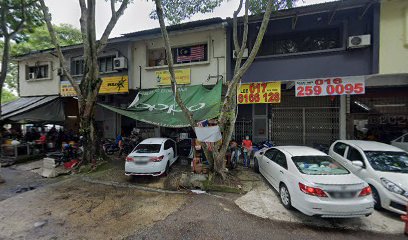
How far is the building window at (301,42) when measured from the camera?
30.5ft

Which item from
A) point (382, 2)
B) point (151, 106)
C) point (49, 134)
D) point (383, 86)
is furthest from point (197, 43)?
point (49, 134)

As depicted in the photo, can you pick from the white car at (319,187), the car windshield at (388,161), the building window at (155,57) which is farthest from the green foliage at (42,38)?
the car windshield at (388,161)

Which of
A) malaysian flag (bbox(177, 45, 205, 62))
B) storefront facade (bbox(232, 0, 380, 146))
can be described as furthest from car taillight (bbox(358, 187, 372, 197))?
malaysian flag (bbox(177, 45, 205, 62))

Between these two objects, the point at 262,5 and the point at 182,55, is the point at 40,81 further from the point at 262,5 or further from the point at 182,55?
the point at 262,5

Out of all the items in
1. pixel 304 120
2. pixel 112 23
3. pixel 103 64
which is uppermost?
pixel 112 23

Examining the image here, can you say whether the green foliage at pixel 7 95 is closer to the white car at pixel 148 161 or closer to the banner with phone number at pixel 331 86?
the white car at pixel 148 161

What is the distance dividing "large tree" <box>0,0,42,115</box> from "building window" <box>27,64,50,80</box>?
4.35 metres

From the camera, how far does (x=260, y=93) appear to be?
31.5 feet

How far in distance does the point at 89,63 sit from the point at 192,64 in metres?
4.73

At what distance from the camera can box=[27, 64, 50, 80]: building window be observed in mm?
14555

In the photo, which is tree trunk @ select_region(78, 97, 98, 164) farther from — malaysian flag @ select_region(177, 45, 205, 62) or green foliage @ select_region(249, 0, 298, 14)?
green foliage @ select_region(249, 0, 298, 14)

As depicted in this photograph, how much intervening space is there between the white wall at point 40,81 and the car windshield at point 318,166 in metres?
15.2

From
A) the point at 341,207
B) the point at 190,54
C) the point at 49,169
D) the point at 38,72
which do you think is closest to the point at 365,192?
the point at 341,207

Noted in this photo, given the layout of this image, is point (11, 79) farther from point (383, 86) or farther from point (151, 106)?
point (383, 86)
